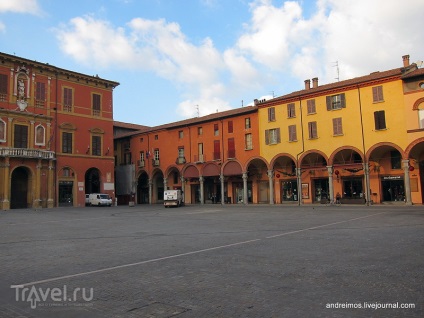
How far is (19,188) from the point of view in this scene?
38.2 meters

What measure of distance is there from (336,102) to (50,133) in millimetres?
29494

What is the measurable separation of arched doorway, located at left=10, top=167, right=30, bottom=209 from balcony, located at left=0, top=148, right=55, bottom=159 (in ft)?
6.01

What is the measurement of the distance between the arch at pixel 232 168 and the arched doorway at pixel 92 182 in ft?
53.2

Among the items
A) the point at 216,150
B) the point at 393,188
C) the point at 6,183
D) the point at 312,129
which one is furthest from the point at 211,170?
the point at 6,183

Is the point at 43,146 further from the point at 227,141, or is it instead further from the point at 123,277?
the point at 123,277

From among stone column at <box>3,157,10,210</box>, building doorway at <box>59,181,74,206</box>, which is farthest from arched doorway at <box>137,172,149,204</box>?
Answer: stone column at <box>3,157,10,210</box>

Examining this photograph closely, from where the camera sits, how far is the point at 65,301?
5.42m

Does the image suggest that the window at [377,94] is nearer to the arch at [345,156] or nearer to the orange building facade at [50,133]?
the arch at [345,156]

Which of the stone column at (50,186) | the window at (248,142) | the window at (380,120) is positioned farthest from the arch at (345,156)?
the stone column at (50,186)

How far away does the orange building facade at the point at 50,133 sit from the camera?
122 ft

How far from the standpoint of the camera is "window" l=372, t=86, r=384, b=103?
33125 mm

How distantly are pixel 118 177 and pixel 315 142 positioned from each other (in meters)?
29.6

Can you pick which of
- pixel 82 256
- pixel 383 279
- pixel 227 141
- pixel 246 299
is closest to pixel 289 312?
pixel 246 299

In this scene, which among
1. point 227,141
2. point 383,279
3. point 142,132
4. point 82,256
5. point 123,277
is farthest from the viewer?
point 142,132
